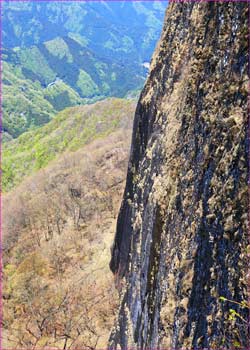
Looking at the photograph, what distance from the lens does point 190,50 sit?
8.49 meters

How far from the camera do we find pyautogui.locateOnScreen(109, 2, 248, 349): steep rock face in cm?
502

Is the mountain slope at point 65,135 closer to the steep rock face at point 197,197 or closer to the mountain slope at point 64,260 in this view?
the mountain slope at point 64,260

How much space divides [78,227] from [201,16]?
110ft

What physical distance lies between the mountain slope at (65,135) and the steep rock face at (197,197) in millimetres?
110698

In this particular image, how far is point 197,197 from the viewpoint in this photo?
20.6 ft

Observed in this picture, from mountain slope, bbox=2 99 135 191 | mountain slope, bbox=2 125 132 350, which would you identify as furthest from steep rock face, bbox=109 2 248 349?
mountain slope, bbox=2 99 135 191

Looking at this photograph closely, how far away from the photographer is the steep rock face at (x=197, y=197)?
16.5 ft

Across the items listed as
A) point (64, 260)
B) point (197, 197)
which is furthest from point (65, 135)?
point (197, 197)

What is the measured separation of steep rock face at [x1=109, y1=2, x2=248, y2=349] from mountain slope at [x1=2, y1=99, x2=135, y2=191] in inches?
4358

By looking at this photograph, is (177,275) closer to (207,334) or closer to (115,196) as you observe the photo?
(207,334)

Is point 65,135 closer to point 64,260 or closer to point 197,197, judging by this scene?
point 64,260

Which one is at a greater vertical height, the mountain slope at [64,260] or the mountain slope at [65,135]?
the mountain slope at [65,135]

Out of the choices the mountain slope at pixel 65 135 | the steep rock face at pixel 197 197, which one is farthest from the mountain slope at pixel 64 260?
the mountain slope at pixel 65 135

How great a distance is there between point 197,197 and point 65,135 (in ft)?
470
